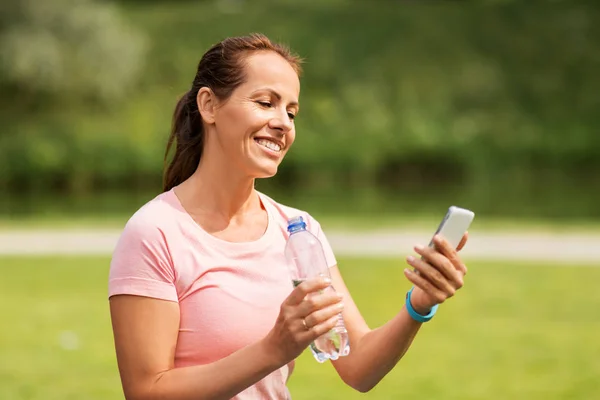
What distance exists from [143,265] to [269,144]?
1.57 feet

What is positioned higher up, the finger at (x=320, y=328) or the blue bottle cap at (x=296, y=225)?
the blue bottle cap at (x=296, y=225)

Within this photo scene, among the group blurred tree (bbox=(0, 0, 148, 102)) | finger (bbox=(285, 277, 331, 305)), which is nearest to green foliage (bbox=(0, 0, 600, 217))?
blurred tree (bbox=(0, 0, 148, 102))

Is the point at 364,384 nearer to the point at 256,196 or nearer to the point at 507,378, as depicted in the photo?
the point at 256,196

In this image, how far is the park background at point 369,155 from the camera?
818 centimetres

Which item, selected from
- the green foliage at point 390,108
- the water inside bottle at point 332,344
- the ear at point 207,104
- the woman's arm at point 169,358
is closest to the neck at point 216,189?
the ear at point 207,104

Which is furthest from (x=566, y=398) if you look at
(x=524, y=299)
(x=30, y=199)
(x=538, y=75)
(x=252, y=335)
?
(x=538, y=75)

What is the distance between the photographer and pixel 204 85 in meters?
2.92

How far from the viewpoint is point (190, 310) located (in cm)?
274

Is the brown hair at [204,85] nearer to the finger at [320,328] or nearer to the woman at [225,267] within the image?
the woman at [225,267]

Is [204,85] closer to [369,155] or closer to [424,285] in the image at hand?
[424,285]

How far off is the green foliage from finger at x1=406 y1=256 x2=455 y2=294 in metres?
21.6

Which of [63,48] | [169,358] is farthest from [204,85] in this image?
[63,48]

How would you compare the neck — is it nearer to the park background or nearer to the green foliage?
the park background

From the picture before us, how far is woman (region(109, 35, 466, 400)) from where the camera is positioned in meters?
2.62
